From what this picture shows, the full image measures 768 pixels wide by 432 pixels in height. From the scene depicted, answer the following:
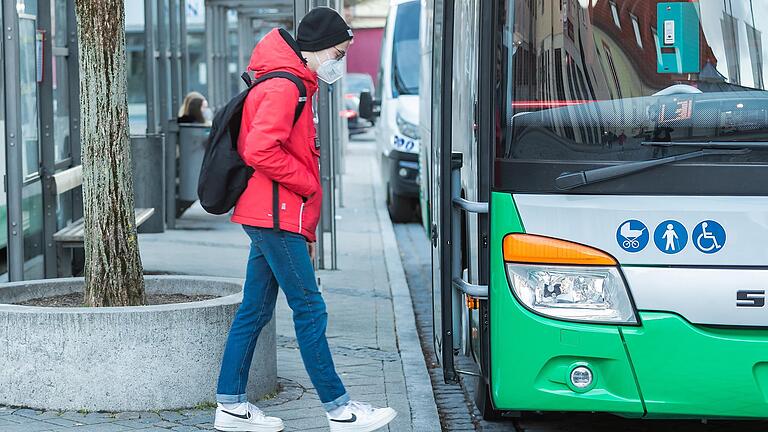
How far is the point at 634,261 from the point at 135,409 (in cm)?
236

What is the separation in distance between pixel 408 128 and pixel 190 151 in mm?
2712

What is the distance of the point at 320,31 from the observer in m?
5.02

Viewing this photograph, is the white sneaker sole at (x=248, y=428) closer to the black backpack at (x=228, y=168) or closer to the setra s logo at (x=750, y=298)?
the black backpack at (x=228, y=168)

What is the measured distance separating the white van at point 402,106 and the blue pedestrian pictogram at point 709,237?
420 inches

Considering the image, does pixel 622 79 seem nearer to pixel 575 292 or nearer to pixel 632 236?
pixel 632 236

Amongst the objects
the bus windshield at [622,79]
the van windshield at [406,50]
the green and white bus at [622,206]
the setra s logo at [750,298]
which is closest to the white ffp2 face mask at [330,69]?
the green and white bus at [622,206]

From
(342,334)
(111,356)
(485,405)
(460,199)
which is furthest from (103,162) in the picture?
(342,334)

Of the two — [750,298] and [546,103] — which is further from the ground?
[546,103]

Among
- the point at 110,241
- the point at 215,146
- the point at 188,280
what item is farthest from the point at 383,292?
the point at 215,146

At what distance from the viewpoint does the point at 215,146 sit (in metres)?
5.00

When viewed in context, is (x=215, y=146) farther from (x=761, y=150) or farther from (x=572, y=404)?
(x=761, y=150)

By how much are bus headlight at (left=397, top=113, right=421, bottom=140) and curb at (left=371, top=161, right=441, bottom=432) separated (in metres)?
2.49

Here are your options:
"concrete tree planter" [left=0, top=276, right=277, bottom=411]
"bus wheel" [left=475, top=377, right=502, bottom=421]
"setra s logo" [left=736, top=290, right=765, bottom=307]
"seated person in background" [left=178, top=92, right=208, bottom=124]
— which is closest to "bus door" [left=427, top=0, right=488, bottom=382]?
"bus wheel" [left=475, top=377, right=502, bottom=421]

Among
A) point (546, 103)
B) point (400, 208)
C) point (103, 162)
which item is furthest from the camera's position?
point (400, 208)
